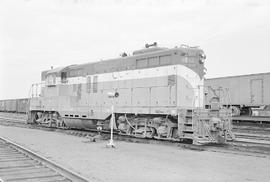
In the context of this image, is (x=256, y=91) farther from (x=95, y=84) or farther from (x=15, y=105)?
(x=15, y=105)

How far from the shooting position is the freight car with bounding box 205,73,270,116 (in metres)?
19.8

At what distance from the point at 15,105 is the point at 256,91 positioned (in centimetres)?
3182

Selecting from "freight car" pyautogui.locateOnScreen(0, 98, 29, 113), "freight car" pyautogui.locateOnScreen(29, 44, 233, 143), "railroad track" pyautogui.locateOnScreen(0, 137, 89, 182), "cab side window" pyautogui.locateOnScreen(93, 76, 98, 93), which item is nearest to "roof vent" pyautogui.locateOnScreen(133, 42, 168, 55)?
"freight car" pyautogui.locateOnScreen(29, 44, 233, 143)

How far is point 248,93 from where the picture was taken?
68.5 feet

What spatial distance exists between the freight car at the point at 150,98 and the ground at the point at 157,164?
59.7 inches

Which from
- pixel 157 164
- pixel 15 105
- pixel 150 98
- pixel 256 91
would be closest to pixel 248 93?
pixel 256 91

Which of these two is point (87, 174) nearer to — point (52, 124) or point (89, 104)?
point (89, 104)

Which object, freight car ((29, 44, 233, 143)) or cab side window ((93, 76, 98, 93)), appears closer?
freight car ((29, 44, 233, 143))

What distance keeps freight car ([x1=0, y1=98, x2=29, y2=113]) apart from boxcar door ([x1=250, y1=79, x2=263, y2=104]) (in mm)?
24879

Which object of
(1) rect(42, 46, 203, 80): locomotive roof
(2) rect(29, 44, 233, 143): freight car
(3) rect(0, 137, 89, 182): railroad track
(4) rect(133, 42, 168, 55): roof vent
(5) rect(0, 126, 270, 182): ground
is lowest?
(5) rect(0, 126, 270, 182): ground

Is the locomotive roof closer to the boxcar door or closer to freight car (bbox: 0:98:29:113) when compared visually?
the boxcar door

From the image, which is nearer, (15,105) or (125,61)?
(125,61)

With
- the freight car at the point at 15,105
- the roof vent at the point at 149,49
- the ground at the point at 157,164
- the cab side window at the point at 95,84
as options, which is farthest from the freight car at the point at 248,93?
the freight car at the point at 15,105

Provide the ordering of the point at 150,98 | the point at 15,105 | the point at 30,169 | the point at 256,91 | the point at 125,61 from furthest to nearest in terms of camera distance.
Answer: the point at 15,105, the point at 256,91, the point at 125,61, the point at 150,98, the point at 30,169
